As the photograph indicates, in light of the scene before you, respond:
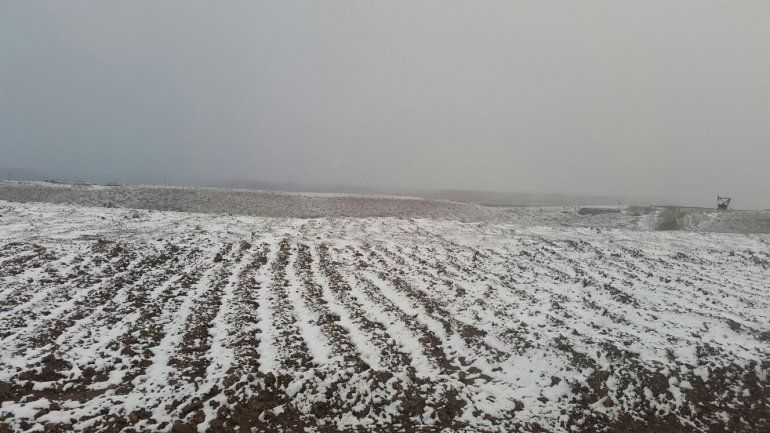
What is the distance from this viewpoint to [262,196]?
1578 inches

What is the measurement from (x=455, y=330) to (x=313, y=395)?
4.11 m

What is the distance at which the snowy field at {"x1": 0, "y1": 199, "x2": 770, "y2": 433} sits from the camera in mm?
6605

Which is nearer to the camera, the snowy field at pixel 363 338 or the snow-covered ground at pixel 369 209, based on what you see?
the snowy field at pixel 363 338

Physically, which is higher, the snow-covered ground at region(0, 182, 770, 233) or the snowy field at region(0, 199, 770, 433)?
the snow-covered ground at region(0, 182, 770, 233)

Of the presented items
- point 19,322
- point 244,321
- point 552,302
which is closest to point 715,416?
point 552,302

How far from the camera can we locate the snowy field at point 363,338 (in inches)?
260

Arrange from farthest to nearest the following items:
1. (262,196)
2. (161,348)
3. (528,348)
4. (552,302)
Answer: (262,196) → (552,302) → (528,348) → (161,348)

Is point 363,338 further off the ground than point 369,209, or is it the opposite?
point 369,209

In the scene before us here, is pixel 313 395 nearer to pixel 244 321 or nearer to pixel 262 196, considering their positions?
pixel 244 321

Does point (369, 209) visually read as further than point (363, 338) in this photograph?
Yes

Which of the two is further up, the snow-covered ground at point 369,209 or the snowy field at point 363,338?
the snow-covered ground at point 369,209

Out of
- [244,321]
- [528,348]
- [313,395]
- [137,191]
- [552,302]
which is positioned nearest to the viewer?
[313,395]

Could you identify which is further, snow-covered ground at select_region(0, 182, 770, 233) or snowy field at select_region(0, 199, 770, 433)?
snow-covered ground at select_region(0, 182, 770, 233)

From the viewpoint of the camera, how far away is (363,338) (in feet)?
29.2
